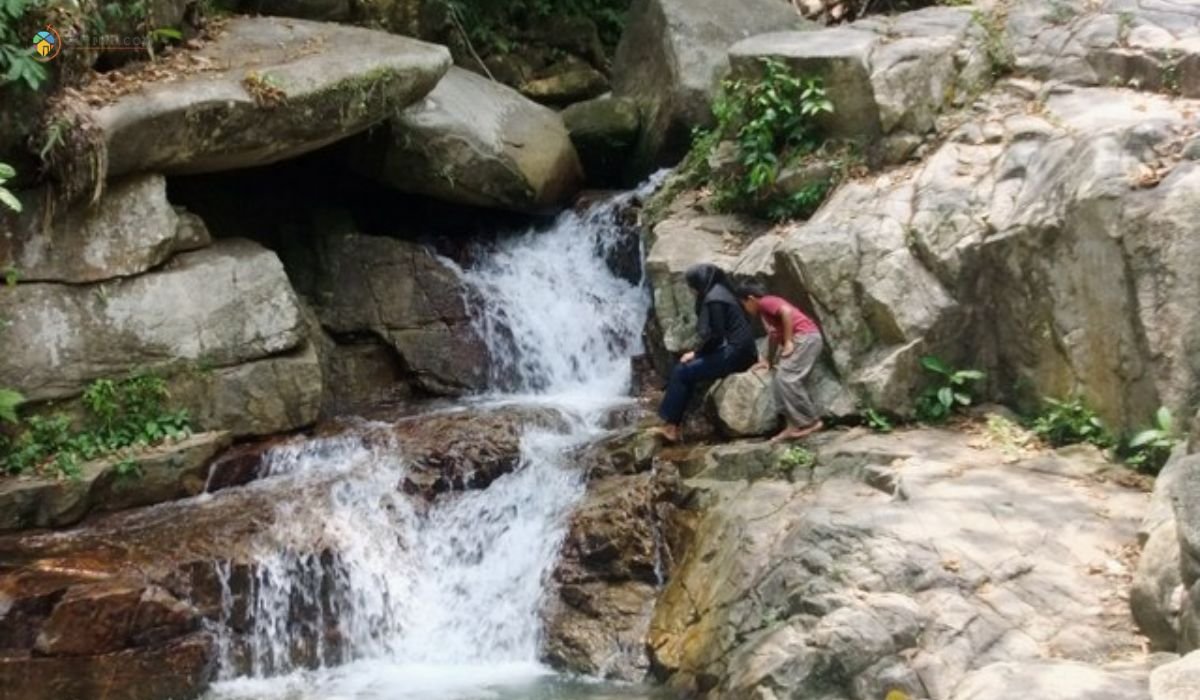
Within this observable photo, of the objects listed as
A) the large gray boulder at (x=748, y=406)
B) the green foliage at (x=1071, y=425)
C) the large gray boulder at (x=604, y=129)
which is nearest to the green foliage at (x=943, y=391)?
the green foliage at (x=1071, y=425)

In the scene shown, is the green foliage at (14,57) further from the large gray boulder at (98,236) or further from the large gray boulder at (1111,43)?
the large gray boulder at (1111,43)

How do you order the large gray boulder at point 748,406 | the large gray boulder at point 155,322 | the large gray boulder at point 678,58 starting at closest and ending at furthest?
the large gray boulder at point 748,406 → the large gray boulder at point 155,322 → the large gray boulder at point 678,58

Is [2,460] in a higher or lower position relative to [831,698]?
higher

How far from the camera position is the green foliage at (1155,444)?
7.43 meters

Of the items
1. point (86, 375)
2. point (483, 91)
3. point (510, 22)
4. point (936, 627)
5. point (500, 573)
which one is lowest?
point (500, 573)

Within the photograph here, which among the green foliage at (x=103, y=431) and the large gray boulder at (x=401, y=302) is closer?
the green foliage at (x=103, y=431)

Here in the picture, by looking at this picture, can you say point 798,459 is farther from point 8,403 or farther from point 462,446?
point 8,403

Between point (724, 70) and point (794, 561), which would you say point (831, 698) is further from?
point (724, 70)

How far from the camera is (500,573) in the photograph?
921 cm

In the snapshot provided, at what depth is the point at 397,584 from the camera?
909cm

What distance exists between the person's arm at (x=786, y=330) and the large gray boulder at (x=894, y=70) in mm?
2102

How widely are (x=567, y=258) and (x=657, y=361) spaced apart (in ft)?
6.95

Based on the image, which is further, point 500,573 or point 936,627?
point 500,573

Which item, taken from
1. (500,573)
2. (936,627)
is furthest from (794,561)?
(500,573)
